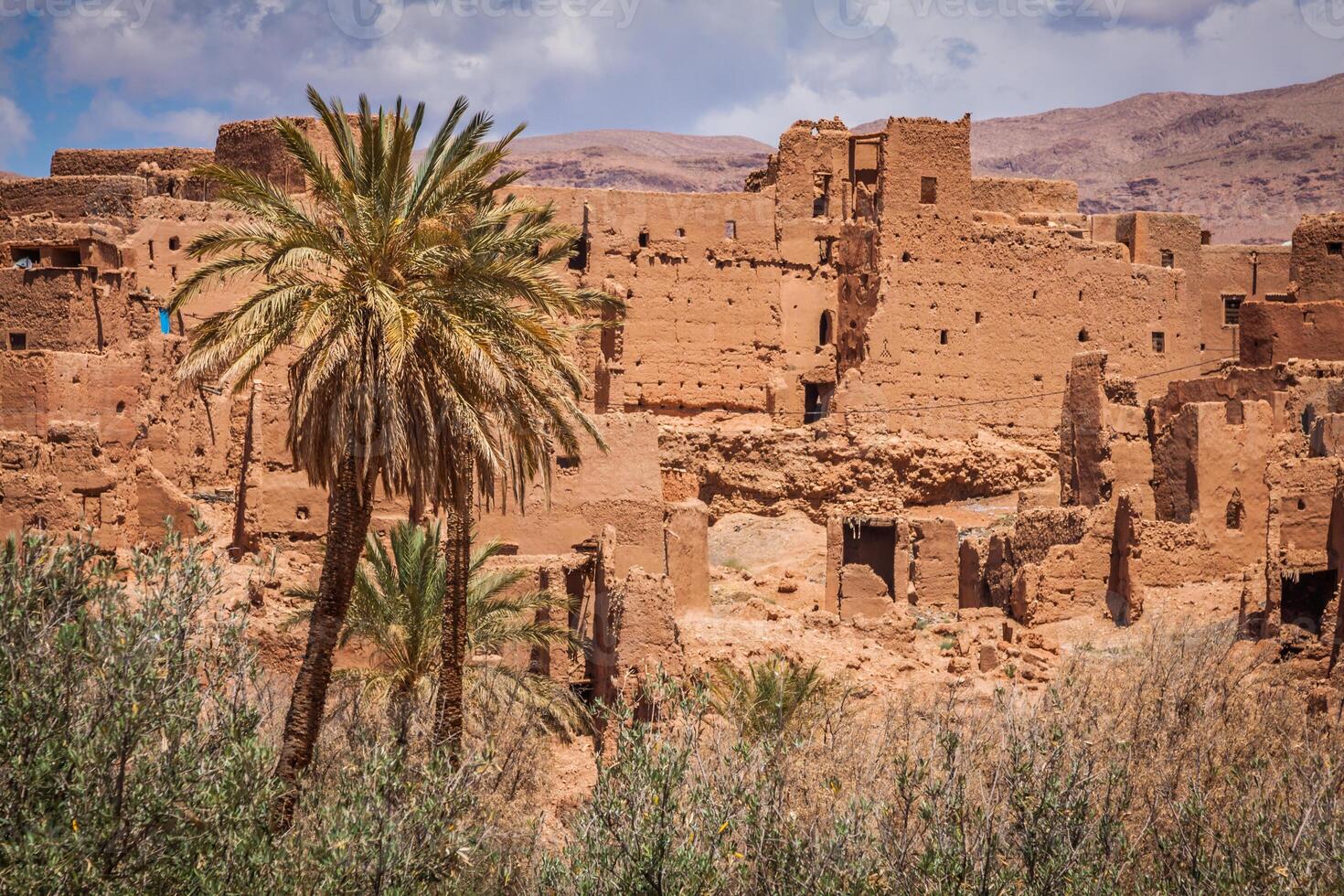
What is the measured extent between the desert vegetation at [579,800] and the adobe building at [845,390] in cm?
388

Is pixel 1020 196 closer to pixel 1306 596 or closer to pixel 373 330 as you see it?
pixel 1306 596

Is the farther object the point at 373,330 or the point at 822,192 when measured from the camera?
the point at 822,192

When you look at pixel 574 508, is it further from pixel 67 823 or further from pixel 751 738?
pixel 67 823

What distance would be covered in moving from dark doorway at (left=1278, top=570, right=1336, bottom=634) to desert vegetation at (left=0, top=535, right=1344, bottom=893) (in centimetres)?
321

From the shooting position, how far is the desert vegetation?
10664 millimetres

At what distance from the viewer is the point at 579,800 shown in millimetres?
15312

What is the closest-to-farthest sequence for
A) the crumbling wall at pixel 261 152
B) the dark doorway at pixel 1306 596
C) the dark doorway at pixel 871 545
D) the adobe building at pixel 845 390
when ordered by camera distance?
the dark doorway at pixel 1306 596
the adobe building at pixel 845 390
the dark doorway at pixel 871 545
the crumbling wall at pixel 261 152

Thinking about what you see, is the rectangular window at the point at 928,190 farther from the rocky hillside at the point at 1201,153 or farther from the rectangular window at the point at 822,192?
the rocky hillside at the point at 1201,153

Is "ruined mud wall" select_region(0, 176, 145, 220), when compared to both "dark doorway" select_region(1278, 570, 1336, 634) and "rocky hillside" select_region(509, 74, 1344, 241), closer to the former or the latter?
"dark doorway" select_region(1278, 570, 1336, 634)

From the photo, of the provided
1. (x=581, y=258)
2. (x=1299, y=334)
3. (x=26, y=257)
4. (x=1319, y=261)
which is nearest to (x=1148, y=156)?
(x=1319, y=261)

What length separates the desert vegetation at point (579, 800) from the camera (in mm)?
10664

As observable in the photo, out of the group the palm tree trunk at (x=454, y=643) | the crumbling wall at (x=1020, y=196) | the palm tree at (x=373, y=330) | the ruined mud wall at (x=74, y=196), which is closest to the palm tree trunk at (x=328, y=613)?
the palm tree at (x=373, y=330)

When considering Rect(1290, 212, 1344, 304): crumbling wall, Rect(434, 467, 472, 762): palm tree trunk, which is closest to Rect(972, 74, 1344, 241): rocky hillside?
Rect(1290, 212, 1344, 304): crumbling wall

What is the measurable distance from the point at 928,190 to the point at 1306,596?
55.9 feet
